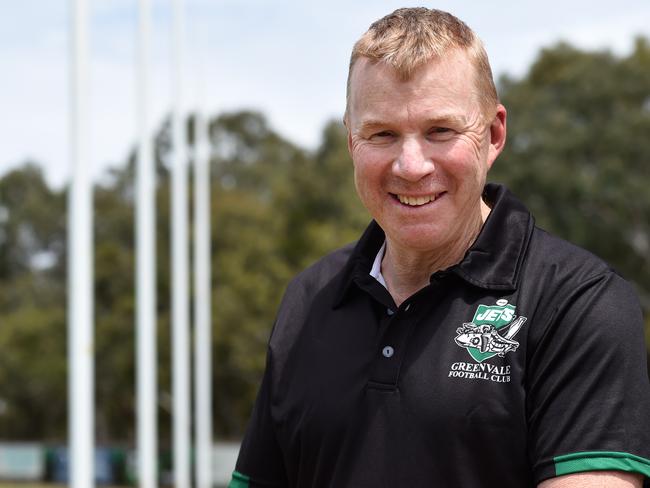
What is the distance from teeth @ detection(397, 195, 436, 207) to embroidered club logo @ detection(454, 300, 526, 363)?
227 millimetres

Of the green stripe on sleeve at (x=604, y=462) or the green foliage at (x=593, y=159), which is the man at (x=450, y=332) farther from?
the green foliage at (x=593, y=159)

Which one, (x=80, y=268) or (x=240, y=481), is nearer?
(x=240, y=481)

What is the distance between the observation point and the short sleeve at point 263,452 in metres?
2.76

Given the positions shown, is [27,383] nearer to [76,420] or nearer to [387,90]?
[76,420]

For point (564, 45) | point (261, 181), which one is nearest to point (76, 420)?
point (564, 45)

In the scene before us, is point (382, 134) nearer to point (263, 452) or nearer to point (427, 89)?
point (427, 89)

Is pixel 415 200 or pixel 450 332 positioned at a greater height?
pixel 415 200

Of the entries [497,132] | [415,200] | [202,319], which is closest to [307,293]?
[415,200]

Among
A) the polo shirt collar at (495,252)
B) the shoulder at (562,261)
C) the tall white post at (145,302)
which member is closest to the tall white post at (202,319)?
the tall white post at (145,302)

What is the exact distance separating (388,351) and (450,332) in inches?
5.2

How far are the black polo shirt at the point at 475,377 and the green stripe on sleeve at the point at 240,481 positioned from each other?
55 millimetres

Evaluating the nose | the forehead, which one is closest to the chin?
the nose

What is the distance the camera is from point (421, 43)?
2418 millimetres

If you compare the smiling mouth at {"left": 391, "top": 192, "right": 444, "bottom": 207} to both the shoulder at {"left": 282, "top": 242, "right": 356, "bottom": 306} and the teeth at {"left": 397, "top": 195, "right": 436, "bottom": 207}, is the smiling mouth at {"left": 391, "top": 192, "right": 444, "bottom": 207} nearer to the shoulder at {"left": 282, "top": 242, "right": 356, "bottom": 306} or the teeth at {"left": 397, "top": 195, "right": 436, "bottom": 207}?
the teeth at {"left": 397, "top": 195, "right": 436, "bottom": 207}
